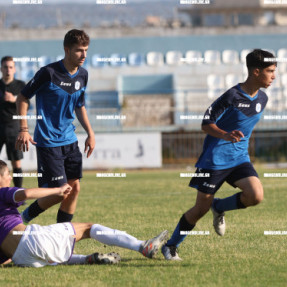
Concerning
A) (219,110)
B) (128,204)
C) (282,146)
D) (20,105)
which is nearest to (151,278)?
(219,110)

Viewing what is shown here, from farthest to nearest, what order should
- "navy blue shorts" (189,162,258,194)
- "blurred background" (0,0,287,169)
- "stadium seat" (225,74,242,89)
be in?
1. "stadium seat" (225,74,242,89)
2. "blurred background" (0,0,287,169)
3. "navy blue shorts" (189,162,258,194)

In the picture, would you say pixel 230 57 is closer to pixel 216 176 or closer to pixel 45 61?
pixel 45 61

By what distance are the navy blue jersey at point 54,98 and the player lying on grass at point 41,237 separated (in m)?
1.24

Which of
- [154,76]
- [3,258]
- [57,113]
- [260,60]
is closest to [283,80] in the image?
[154,76]

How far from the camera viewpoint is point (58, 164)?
7715 mm

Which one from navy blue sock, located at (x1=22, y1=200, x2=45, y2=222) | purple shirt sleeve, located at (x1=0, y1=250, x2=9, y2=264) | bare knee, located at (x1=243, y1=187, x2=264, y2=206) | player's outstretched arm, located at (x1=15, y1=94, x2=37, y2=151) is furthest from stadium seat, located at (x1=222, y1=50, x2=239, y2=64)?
purple shirt sleeve, located at (x1=0, y1=250, x2=9, y2=264)

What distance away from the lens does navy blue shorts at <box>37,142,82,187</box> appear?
7.64m

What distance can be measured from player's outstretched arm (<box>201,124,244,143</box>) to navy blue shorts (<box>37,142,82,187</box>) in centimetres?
166

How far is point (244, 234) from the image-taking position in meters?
8.75

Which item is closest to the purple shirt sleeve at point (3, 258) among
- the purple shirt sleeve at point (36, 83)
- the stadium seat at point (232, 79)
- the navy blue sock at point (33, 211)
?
the navy blue sock at point (33, 211)

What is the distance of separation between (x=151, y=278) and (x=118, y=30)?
29.4 meters

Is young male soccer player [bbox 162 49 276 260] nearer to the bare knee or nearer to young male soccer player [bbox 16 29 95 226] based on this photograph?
the bare knee

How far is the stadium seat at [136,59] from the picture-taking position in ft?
107

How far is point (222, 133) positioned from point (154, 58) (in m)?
26.6
